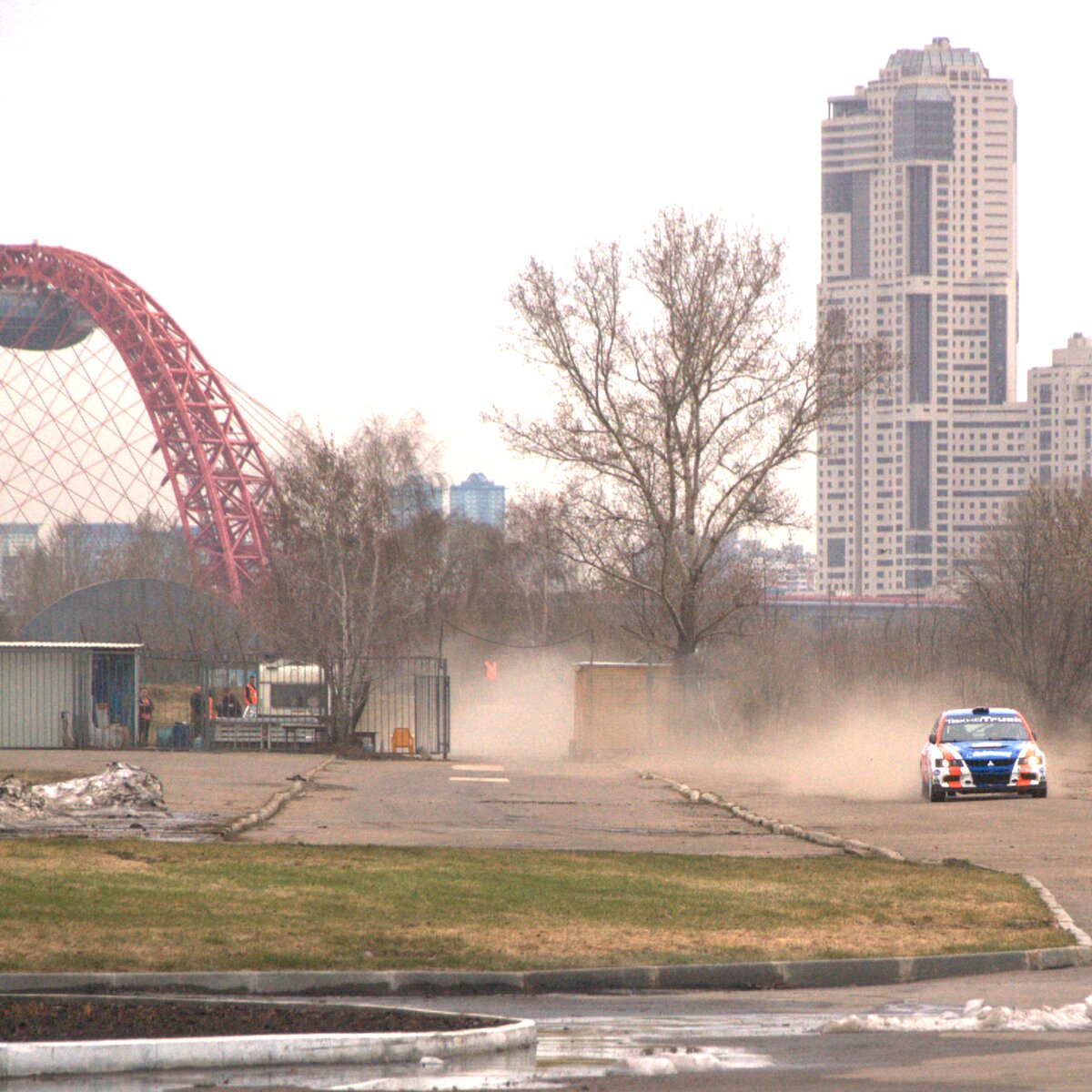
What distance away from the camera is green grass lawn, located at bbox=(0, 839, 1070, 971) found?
11180 millimetres

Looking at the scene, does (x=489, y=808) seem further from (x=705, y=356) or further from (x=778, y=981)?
(x=705, y=356)

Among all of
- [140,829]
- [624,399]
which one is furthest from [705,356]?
[140,829]

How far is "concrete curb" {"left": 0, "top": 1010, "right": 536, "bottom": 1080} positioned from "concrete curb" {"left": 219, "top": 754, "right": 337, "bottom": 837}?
10863 mm

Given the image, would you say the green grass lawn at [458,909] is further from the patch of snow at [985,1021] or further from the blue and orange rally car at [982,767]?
the blue and orange rally car at [982,767]

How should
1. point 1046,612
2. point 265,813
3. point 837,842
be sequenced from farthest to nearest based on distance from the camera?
1. point 1046,612
2. point 265,813
3. point 837,842

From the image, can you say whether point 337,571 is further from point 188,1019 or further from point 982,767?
point 188,1019

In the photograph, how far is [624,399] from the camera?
163ft

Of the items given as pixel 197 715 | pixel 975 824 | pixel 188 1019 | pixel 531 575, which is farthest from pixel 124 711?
pixel 531 575

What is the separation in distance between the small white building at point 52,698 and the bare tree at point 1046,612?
27106 mm

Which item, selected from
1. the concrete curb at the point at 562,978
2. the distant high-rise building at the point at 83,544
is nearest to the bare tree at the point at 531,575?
the distant high-rise building at the point at 83,544

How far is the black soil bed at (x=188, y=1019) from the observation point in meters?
8.38

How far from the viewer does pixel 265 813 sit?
22.3 meters

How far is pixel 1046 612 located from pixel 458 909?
43684 millimetres

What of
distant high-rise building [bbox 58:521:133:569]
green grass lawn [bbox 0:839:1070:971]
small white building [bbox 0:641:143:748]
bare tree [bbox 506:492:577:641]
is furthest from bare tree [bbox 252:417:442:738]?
distant high-rise building [bbox 58:521:133:569]
